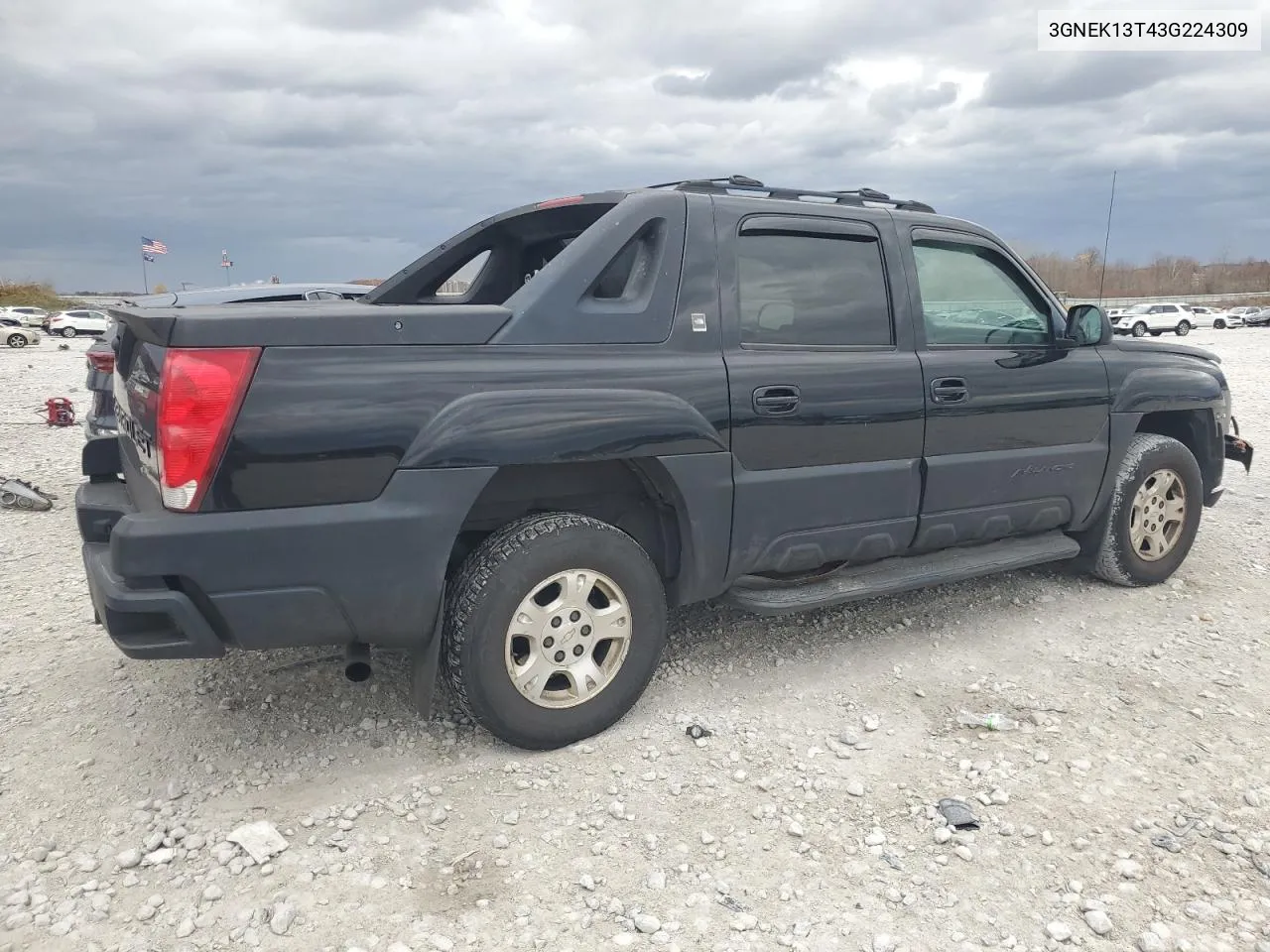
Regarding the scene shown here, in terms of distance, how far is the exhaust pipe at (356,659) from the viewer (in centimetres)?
304

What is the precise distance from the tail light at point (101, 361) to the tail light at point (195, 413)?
2824 mm

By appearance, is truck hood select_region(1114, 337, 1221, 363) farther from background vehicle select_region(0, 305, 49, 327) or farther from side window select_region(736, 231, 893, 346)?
background vehicle select_region(0, 305, 49, 327)

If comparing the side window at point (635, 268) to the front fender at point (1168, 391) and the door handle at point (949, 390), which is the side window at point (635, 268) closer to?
the door handle at point (949, 390)

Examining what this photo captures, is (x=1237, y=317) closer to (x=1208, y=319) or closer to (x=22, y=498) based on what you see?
(x=1208, y=319)

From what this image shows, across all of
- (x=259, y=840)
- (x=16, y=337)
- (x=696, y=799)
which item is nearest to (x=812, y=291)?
(x=696, y=799)

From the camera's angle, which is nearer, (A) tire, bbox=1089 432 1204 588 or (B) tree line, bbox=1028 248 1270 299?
(A) tire, bbox=1089 432 1204 588

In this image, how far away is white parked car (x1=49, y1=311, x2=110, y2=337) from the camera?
37.2 meters

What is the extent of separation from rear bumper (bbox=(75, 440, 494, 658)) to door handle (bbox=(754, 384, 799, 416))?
3.56 feet

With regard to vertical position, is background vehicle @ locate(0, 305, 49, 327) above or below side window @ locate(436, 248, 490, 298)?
below

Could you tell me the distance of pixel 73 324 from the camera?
37.2m

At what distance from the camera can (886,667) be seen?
12.8ft

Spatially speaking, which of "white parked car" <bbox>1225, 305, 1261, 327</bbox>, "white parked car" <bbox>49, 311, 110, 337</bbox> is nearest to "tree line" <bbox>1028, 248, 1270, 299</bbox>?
"white parked car" <bbox>1225, 305, 1261, 327</bbox>

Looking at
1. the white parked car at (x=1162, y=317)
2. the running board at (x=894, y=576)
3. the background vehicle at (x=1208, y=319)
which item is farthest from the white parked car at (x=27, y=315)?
the background vehicle at (x=1208, y=319)

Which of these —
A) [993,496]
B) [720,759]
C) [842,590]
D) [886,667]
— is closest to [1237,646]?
[993,496]
